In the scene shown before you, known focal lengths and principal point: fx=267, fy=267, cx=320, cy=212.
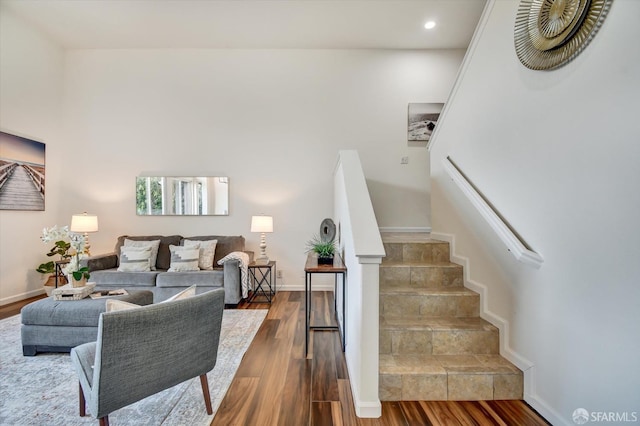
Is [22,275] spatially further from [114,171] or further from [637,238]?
[637,238]

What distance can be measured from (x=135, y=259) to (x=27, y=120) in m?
2.63

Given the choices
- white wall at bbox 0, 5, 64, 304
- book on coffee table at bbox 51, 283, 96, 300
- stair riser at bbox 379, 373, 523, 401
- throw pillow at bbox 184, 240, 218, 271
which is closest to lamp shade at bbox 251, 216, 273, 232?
throw pillow at bbox 184, 240, 218, 271

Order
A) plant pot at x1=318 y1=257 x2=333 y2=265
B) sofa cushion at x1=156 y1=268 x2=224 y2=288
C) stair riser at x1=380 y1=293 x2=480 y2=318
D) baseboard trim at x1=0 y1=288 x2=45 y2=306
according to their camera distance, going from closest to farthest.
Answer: stair riser at x1=380 y1=293 x2=480 y2=318, plant pot at x1=318 y1=257 x2=333 y2=265, sofa cushion at x1=156 y1=268 x2=224 y2=288, baseboard trim at x1=0 y1=288 x2=45 y2=306

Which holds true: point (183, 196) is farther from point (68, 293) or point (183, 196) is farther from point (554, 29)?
point (554, 29)

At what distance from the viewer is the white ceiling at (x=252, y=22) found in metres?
3.43

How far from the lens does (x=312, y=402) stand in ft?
5.63

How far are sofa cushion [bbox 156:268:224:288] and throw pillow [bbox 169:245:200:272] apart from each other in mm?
137

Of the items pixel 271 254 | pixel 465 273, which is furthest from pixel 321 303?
pixel 465 273

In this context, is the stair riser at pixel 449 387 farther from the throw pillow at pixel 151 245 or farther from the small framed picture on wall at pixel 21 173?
the small framed picture on wall at pixel 21 173

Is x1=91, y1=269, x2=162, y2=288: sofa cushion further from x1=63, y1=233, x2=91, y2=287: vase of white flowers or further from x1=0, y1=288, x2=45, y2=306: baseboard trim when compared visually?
x1=0, y1=288, x2=45, y2=306: baseboard trim

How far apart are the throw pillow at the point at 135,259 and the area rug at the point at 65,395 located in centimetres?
123

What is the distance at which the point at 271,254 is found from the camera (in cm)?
432

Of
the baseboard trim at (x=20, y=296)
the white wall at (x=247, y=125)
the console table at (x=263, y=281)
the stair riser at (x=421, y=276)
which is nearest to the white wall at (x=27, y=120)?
the baseboard trim at (x=20, y=296)

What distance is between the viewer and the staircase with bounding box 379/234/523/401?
5.65 feet
